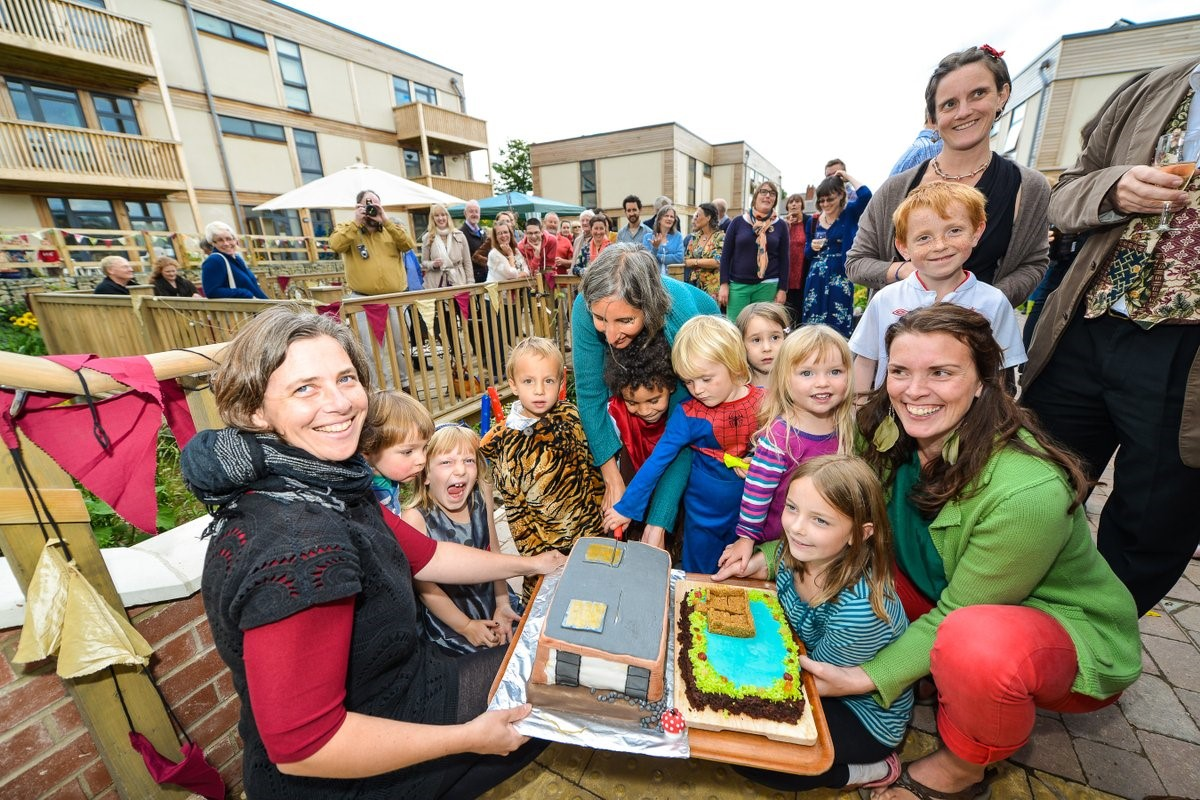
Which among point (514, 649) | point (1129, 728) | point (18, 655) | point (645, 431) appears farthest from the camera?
point (645, 431)

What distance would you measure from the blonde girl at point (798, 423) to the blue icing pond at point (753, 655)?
1.44 ft

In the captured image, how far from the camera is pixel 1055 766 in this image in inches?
71.4

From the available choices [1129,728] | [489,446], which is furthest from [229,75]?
[1129,728]

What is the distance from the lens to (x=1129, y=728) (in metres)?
1.96

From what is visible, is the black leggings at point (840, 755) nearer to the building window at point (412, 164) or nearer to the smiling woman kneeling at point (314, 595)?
the smiling woman kneeling at point (314, 595)

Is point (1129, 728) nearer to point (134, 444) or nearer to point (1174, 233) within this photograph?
point (1174, 233)

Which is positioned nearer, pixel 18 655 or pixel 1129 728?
pixel 18 655

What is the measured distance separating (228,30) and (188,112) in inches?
126

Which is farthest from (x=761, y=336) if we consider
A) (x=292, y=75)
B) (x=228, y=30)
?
(x=292, y=75)

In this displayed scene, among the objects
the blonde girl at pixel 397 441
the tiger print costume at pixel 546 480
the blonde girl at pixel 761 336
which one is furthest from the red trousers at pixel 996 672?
the blonde girl at pixel 397 441

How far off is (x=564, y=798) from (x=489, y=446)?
154 centimetres

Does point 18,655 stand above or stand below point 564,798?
above

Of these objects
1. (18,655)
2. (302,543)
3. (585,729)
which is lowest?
(585,729)

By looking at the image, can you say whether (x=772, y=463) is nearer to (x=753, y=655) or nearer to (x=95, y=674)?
(x=753, y=655)
